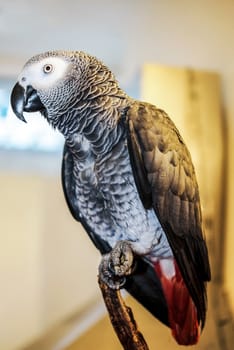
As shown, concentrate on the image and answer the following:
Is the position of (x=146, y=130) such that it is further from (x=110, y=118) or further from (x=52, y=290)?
(x=52, y=290)

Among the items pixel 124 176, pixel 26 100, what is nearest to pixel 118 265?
pixel 124 176

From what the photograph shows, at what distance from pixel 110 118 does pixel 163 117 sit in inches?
4.2

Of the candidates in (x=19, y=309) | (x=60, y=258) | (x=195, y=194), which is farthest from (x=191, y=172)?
(x=19, y=309)

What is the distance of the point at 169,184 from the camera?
0.85m

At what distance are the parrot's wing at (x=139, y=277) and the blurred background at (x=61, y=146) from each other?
0.06 feet

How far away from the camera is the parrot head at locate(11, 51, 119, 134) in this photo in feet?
2.74

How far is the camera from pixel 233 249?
1062 millimetres

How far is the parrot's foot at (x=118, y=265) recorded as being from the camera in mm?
875

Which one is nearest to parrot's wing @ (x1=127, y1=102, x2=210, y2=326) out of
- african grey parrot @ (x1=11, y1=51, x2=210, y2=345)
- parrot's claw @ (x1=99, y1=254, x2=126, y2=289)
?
african grey parrot @ (x1=11, y1=51, x2=210, y2=345)

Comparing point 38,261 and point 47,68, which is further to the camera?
point 38,261

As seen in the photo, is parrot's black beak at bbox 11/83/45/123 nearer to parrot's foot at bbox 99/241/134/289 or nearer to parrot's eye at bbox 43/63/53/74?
parrot's eye at bbox 43/63/53/74

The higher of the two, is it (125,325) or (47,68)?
(47,68)

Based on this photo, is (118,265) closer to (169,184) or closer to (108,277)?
(108,277)

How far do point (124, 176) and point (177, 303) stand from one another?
24cm
